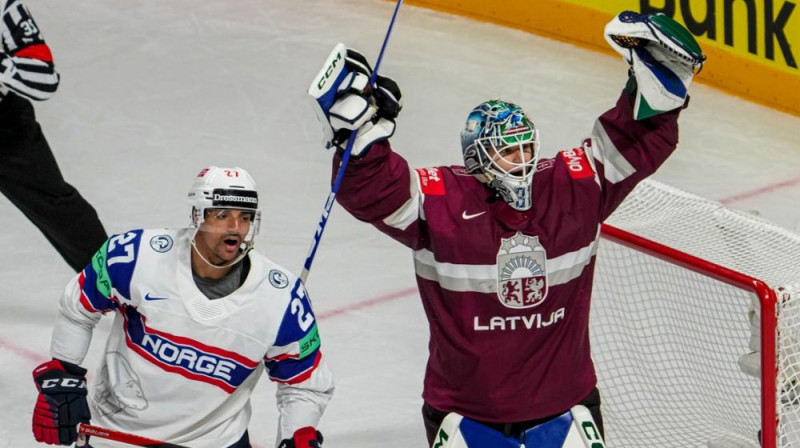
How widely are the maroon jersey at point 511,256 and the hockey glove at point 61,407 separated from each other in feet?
2.29

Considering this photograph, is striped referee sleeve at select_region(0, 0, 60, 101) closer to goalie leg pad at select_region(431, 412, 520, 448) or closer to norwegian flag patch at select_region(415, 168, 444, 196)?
norwegian flag patch at select_region(415, 168, 444, 196)

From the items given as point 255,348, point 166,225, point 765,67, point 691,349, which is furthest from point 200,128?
Answer: point 255,348

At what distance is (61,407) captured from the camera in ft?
10.5

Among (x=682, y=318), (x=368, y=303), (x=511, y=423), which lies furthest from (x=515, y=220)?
(x=368, y=303)

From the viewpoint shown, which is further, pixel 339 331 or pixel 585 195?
pixel 339 331

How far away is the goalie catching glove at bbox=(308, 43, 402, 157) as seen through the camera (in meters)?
3.08

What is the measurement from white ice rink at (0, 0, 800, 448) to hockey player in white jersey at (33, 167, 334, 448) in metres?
1.11

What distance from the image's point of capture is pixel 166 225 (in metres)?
5.47

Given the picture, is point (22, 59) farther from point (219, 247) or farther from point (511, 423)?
point (511, 423)

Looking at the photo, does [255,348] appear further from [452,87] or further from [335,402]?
[452,87]

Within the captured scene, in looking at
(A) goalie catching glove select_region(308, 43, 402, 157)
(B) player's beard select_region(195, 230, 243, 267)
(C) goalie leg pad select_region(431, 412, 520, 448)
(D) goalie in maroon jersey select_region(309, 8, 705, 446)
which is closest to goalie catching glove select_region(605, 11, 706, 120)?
(D) goalie in maroon jersey select_region(309, 8, 705, 446)

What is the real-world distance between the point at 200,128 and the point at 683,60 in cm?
340

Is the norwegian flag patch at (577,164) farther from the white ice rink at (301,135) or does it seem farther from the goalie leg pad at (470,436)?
the white ice rink at (301,135)

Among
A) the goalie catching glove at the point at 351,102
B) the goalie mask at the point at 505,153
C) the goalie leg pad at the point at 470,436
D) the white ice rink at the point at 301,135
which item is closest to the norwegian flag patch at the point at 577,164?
the goalie mask at the point at 505,153
